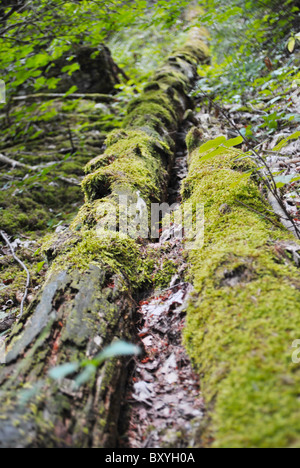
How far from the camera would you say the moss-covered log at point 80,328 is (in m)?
1.20

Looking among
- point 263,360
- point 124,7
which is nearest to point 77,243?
point 263,360

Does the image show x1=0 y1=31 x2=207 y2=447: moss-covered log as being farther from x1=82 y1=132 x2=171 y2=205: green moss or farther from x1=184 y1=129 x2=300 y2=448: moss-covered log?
x1=184 y1=129 x2=300 y2=448: moss-covered log

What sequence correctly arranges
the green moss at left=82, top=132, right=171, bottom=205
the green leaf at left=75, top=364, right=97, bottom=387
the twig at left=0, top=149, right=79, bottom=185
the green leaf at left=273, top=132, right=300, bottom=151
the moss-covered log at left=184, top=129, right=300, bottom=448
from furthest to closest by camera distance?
the twig at left=0, top=149, right=79, bottom=185 < the green moss at left=82, top=132, right=171, bottom=205 < the green leaf at left=273, top=132, right=300, bottom=151 < the green leaf at left=75, top=364, right=97, bottom=387 < the moss-covered log at left=184, top=129, right=300, bottom=448

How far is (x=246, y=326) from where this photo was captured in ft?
4.46

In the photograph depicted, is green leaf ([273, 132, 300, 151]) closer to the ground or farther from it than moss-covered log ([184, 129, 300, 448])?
farther from it

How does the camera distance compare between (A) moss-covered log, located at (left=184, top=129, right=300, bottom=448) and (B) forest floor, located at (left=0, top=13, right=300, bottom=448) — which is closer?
(A) moss-covered log, located at (left=184, top=129, right=300, bottom=448)

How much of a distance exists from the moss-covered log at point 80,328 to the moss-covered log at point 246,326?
0.48 meters

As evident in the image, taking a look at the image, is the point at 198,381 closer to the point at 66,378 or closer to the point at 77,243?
the point at 66,378

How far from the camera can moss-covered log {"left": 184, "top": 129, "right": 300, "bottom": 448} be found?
3.38 ft

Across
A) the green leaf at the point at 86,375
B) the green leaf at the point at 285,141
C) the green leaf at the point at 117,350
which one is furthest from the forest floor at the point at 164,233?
the green leaf at the point at 86,375

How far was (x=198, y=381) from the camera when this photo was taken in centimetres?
155

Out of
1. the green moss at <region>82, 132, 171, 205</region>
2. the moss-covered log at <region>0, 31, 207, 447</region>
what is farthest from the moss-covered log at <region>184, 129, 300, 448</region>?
the green moss at <region>82, 132, 171, 205</region>

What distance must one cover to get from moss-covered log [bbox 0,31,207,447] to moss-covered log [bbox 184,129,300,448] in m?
0.48
